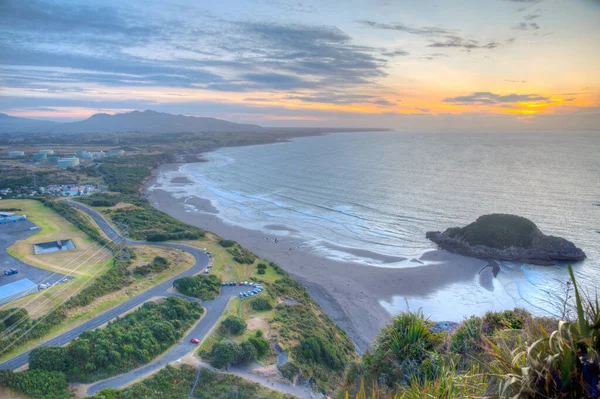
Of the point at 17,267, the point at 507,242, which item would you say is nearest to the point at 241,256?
the point at 17,267

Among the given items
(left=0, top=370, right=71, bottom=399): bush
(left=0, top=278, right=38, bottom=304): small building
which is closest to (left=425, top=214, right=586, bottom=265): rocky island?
(left=0, top=370, right=71, bottom=399): bush

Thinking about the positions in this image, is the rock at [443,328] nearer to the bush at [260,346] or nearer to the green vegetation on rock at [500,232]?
the bush at [260,346]

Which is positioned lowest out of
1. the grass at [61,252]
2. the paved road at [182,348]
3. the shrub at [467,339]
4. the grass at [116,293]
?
the paved road at [182,348]

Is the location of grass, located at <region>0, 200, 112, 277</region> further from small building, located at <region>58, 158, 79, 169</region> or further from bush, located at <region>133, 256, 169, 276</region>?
small building, located at <region>58, 158, 79, 169</region>

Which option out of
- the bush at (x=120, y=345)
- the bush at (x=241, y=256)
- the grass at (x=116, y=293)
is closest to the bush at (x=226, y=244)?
the bush at (x=241, y=256)

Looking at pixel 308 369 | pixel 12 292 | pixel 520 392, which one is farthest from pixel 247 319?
pixel 520 392

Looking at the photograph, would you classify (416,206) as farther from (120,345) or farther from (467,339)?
(467,339)

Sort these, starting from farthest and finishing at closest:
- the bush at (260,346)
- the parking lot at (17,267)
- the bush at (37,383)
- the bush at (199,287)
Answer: the parking lot at (17,267) < the bush at (199,287) < the bush at (260,346) < the bush at (37,383)

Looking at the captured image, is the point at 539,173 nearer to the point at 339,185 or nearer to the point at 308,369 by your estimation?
the point at 339,185
